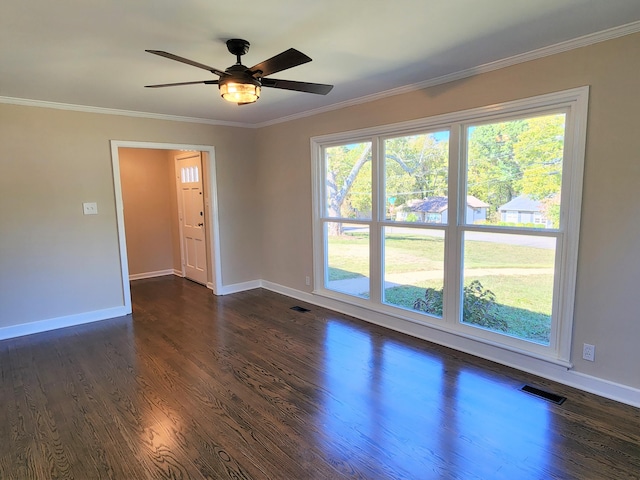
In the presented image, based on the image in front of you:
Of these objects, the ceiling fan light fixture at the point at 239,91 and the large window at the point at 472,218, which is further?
the large window at the point at 472,218

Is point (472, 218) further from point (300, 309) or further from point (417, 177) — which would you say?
point (300, 309)

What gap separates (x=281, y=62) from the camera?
199 cm

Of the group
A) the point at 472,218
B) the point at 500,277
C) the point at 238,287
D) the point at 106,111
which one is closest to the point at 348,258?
the point at 472,218

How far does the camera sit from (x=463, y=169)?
3176 millimetres

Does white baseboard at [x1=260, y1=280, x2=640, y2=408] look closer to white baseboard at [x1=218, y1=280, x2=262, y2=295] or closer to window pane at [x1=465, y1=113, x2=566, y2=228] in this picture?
window pane at [x1=465, y1=113, x2=566, y2=228]

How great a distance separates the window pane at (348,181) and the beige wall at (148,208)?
3.22 metres

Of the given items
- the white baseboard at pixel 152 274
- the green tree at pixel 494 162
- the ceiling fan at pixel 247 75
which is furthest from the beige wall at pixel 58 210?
the green tree at pixel 494 162

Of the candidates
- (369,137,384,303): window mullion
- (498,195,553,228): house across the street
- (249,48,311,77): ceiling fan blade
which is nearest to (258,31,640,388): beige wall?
(498,195,553,228): house across the street

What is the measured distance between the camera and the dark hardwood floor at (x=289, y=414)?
194cm

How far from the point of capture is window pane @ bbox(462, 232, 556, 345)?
2787 mm

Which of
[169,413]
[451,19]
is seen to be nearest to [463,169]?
[451,19]

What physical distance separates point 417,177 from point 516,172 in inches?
Result: 36.5

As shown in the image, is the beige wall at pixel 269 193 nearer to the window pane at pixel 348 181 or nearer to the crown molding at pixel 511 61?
the crown molding at pixel 511 61

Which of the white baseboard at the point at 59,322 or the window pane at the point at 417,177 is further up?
the window pane at the point at 417,177
